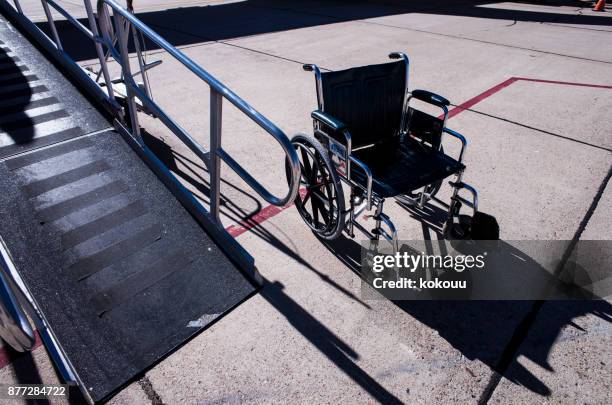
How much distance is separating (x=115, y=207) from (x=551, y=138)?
4.76 metres

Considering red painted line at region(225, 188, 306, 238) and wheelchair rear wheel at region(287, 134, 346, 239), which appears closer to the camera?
wheelchair rear wheel at region(287, 134, 346, 239)

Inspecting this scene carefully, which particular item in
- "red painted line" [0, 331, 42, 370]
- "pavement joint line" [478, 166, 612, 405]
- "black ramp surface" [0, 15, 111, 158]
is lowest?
"red painted line" [0, 331, 42, 370]

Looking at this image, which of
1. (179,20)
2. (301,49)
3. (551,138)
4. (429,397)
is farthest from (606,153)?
(179,20)

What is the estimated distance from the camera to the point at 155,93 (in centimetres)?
589

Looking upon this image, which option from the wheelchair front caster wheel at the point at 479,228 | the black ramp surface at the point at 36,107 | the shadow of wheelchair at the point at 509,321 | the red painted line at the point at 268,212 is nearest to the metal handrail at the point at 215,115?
the red painted line at the point at 268,212

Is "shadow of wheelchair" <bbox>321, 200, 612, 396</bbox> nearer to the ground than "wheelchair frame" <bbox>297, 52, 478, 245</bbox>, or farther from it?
nearer to the ground

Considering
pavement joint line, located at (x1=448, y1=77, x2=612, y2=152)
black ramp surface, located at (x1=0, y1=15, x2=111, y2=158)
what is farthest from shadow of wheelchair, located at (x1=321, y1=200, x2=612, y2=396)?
black ramp surface, located at (x1=0, y1=15, x2=111, y2=158)

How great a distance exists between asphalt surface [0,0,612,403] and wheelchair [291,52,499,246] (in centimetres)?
40

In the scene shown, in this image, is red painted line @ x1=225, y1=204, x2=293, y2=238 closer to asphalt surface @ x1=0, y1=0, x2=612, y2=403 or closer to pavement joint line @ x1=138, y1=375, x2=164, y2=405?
Result: asphalt surface @ x1=0, y1=0, x2=612, y2=403

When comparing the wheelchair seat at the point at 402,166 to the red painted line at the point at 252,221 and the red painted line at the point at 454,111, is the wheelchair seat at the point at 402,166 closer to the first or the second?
the red painted line at the point at 454,111

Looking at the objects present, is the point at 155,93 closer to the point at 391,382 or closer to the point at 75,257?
the point at 75,257

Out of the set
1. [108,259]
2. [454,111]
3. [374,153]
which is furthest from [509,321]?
[454,111]

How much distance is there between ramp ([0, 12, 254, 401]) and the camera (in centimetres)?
223

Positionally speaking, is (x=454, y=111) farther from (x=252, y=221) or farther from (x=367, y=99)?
(x=252, y=221)
